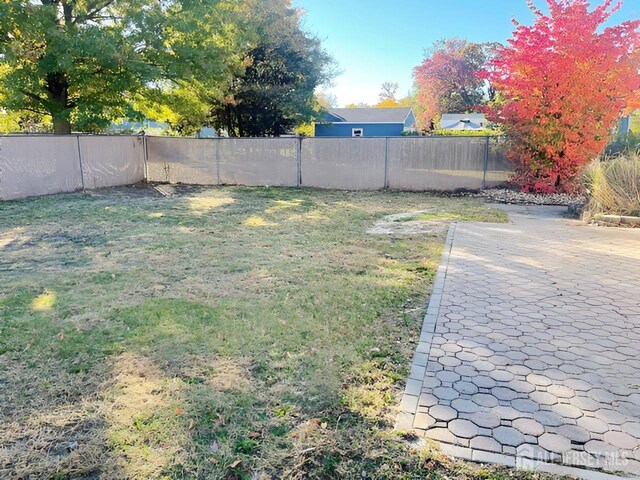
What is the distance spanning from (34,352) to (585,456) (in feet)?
11.1

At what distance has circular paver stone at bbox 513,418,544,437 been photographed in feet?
7.46

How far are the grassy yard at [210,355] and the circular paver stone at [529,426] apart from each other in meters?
0.36

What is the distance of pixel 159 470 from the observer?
207cm

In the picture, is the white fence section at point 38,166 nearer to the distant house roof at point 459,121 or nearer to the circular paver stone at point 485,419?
the circular paver stone at point 485,419

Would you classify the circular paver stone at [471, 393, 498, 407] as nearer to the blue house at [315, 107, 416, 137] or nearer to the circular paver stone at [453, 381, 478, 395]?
the circular paver stone at [453, 381, 478, 395]

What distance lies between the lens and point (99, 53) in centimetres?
1157

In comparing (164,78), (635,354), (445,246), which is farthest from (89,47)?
(635,354)

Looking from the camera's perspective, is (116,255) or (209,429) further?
(116,255)

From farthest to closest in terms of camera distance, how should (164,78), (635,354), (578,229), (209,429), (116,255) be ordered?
1. (164,78)
2. (578,229)
3. (116,255)
4. (635,354)
5. (209,429)

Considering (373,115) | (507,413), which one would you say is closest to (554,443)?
(507,413)

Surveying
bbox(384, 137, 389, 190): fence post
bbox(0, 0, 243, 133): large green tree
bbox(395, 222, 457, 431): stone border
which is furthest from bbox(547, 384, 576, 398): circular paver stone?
bbox(0, 0, 243, 133): large green tree

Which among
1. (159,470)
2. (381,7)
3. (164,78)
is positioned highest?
(381,7)

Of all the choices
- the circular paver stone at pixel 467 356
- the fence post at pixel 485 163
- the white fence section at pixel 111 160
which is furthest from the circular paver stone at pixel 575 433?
the white fence section at pixel 111 160

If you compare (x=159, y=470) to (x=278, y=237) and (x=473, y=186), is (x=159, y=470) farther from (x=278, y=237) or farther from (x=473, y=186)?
(x=473, y=186)
